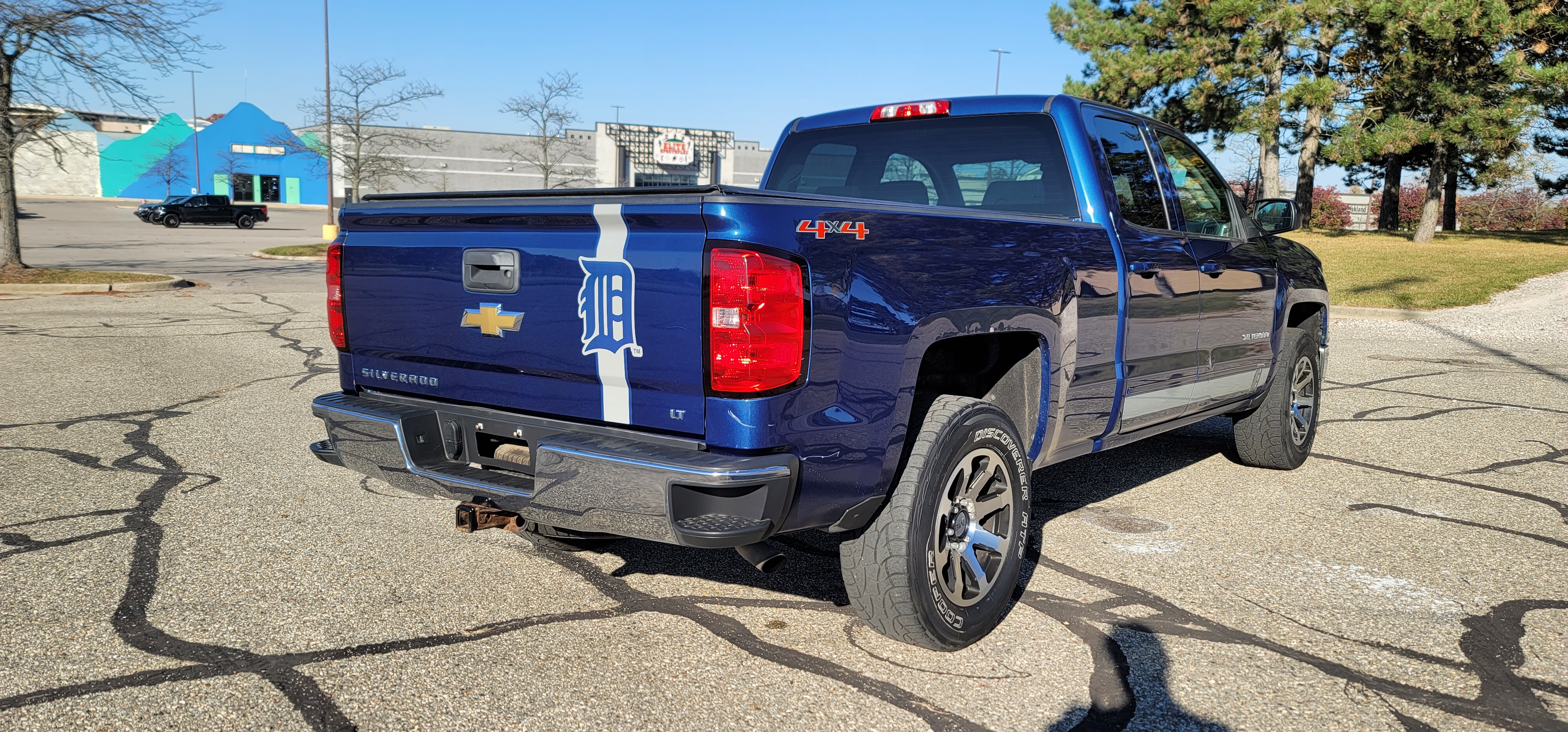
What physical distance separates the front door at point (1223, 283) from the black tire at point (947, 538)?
71.3 inches

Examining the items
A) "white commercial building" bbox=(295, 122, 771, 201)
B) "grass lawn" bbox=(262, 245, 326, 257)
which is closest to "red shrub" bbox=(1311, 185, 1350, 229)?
"white commercial building" bbox=(295, 122, 771, 201)

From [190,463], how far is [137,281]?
12688 millimetres

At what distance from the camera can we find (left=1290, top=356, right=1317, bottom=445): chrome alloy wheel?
6.13m

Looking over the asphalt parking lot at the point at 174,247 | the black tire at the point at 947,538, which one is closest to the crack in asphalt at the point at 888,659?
the black tire at the point at 947,538

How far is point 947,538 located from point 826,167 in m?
2.31

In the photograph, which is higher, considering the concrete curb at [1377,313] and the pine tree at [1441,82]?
the pine tree at [1441,82]

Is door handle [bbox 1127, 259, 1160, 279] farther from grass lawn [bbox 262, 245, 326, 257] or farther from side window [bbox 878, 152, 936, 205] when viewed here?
grass lawn [bbox 262, 245, 326, 257]

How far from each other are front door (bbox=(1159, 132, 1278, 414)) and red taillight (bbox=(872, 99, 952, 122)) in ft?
3.81

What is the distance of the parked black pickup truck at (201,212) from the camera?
42344mm

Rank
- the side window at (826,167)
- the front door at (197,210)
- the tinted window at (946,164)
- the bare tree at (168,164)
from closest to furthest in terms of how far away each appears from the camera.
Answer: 1. the tinted window at (946,164)
2. the side window at (826,167)
3. the front door at (197,210)
4. the bare tree at (168,164)

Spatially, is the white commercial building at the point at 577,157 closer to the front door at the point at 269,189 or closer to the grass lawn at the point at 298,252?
the front door at the point at 269,189

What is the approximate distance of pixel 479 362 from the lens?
3367 millimetres

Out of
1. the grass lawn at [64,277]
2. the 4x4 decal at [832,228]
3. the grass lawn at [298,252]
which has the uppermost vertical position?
the 4x4 decal at [832,228]

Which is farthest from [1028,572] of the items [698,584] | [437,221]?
[437,221]
